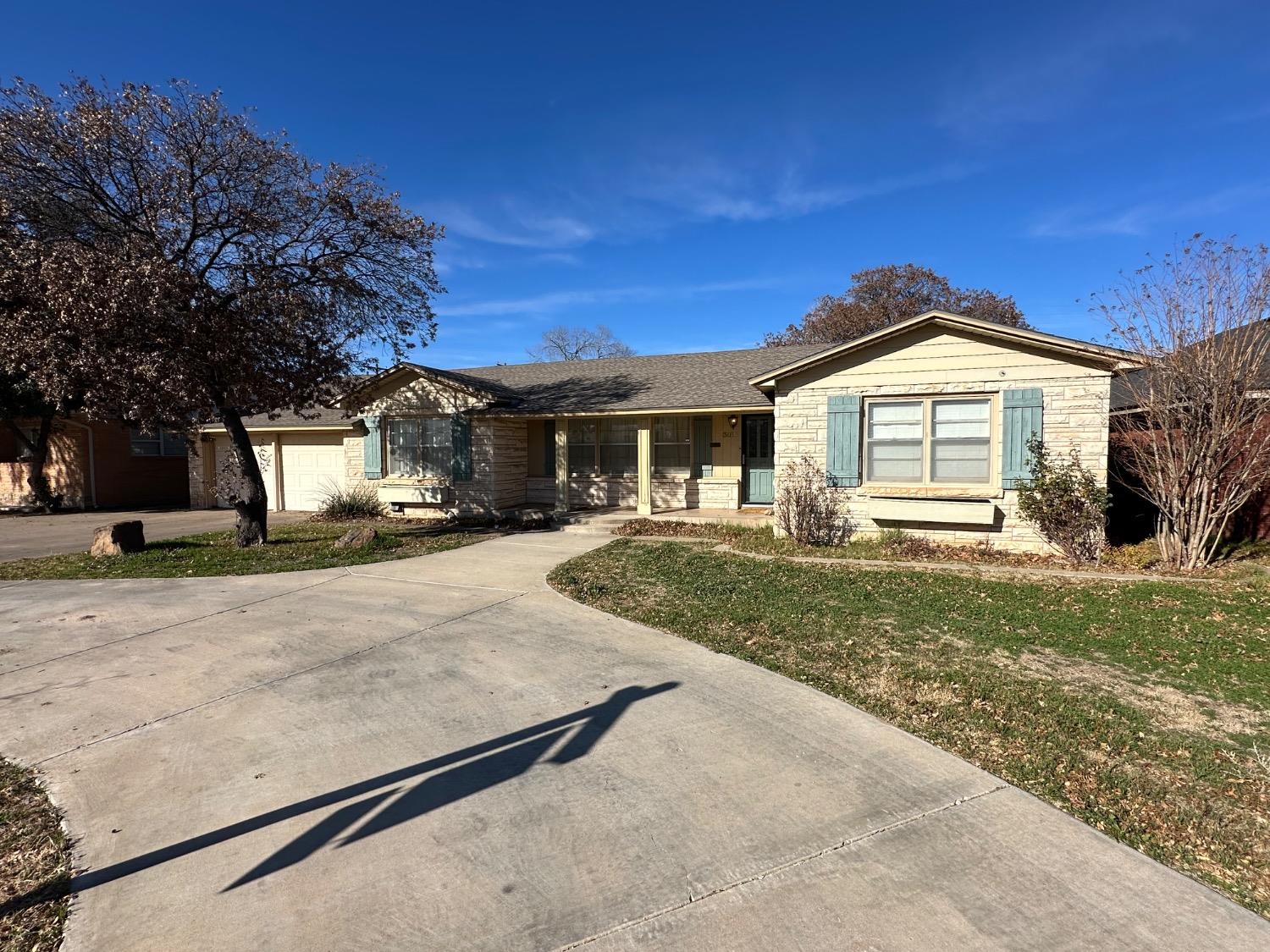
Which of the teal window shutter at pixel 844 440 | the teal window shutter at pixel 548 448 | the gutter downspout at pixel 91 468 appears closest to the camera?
the teal window shutter at pixel 844 440

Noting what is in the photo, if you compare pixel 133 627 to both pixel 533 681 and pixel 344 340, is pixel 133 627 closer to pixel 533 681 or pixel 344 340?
pixel 533 681

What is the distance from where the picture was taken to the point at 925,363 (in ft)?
33.4

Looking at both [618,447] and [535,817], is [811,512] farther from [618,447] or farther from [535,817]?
[535,817]

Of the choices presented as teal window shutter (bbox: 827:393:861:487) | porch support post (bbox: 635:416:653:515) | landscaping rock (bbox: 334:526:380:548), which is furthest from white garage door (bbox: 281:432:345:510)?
teal window shutter (bbox: 827:393:861:487)

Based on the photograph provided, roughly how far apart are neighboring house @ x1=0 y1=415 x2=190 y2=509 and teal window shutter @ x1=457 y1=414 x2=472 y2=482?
10.5m

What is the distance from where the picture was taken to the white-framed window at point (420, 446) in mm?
15039

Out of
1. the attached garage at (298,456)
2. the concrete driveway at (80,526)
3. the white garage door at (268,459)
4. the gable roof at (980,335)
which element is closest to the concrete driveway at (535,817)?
the gable roof at (980,335)

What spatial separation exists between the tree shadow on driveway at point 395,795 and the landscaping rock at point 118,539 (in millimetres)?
9856

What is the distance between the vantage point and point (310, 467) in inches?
691

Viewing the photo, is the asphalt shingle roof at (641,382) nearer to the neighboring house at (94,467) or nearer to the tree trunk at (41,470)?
the neighboring house at (94,467)

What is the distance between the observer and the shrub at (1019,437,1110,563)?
9211mm

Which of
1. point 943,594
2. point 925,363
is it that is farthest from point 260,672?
point 925,363

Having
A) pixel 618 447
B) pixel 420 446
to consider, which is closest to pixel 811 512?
pixel 618 447

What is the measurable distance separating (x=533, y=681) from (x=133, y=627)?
460 cm
